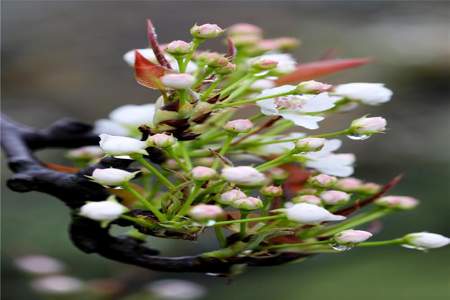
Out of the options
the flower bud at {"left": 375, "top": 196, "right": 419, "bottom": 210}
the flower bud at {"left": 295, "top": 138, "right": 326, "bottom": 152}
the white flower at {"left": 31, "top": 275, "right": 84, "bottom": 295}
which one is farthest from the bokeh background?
the flower bud at {"left": 295, "top": 138, "right": 326, "bottom": 152}

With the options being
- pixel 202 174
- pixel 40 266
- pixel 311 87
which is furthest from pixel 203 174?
pixel 40 266

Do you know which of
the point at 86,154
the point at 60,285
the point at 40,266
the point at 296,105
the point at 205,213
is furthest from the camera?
the point at 40,266

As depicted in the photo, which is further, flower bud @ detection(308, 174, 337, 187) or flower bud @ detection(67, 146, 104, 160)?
flower bud @ detection(67, 146, 104, 160)

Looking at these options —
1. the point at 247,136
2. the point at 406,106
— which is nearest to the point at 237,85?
the point at 247,136

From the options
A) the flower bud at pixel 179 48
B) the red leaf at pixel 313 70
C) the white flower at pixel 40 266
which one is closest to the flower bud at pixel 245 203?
the flower bud at pixel 179 48

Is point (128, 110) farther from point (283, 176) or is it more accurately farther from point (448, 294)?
point (448, 294)

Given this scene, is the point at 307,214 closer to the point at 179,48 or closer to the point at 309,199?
the point at 309,199

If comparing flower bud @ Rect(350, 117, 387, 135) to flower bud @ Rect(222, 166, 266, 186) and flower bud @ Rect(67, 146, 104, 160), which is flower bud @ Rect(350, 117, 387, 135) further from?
flower bud @ Rect(67, 146, 104, 160)
